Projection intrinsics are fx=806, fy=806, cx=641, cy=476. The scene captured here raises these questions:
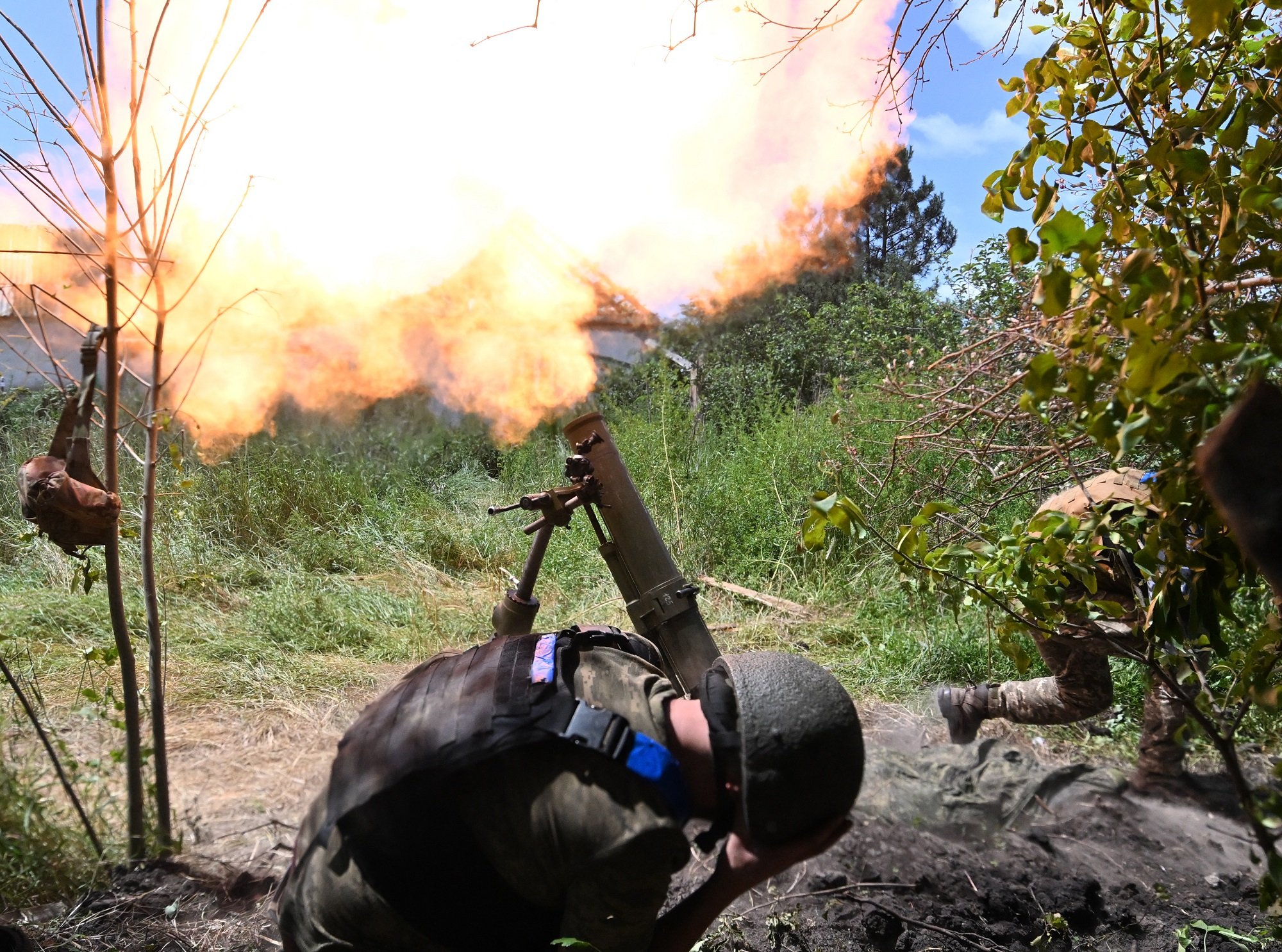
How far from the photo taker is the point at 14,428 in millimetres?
8469

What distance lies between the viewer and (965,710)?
13.5 feet

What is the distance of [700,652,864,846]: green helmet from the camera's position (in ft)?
5.22

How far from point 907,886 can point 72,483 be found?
295 centimetres

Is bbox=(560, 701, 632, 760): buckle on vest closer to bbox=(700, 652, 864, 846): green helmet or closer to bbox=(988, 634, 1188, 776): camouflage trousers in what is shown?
bbox=(700, 652, 864, 846): green helmet

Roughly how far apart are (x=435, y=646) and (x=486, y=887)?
397cm

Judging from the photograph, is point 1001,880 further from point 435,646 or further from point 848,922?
point 435,646

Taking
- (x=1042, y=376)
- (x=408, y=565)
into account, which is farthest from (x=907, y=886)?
(x=408, y=565)

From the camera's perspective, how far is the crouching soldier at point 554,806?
157cm

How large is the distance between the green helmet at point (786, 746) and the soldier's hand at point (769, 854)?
0.02 m

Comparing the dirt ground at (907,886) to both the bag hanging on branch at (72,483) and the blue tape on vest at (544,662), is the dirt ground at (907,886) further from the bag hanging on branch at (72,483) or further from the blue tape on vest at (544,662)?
the blue tape on vest at (544,662)

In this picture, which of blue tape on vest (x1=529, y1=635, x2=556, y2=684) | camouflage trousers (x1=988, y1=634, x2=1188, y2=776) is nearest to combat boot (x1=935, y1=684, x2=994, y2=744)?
camouflage trousers (x1=988, y1=634, x2=1188, y2=776)

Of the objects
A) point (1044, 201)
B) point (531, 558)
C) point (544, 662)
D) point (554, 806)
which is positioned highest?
point (1044, 201)

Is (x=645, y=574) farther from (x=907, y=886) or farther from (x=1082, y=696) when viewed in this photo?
(x=1082, y=696)

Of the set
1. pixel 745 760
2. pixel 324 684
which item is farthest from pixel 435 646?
pixel 745 760
